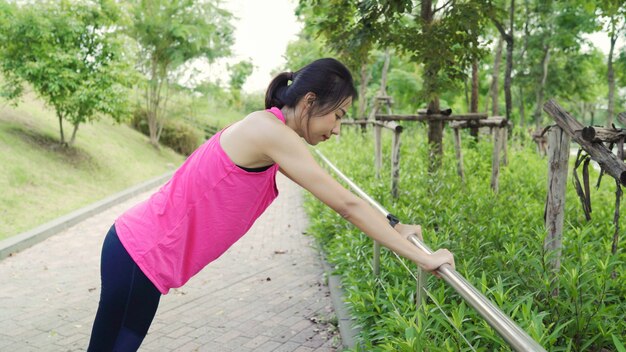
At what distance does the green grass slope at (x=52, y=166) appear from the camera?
886 cm

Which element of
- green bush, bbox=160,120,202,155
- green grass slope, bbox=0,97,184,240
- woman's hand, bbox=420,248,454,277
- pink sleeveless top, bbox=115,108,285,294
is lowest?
green bush, bbox=160,120,202,155

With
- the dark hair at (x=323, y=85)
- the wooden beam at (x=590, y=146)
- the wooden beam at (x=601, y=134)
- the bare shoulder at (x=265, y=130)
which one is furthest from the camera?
the wooden beam at (x=601, y=134)

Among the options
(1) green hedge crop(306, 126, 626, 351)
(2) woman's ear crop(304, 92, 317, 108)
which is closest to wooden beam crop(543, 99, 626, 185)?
(1) green hedge crop(306, 126, 626, 351)

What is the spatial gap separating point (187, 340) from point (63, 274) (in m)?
2.56

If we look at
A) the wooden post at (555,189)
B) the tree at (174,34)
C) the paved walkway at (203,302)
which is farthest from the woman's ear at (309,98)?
the tree at (174,34)

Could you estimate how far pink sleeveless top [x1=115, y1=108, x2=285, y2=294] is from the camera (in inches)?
Result: 73.7

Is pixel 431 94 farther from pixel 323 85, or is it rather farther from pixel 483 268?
pixel 323 85

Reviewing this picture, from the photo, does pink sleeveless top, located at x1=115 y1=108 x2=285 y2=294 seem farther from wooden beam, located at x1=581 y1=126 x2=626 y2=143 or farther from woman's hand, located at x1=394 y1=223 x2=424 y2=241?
wooden beam, located at x1=581 y1=126 x2=626 y2=143

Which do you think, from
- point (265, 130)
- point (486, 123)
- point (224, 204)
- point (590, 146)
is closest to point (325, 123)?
point (265, 130)

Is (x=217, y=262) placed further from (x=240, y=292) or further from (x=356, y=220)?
(x=356, y=220)

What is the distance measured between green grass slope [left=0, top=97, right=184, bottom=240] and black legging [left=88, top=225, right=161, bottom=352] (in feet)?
19.8

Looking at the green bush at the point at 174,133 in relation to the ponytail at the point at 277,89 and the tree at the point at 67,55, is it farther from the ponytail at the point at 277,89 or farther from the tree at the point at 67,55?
the ponytail at the point at 277,89

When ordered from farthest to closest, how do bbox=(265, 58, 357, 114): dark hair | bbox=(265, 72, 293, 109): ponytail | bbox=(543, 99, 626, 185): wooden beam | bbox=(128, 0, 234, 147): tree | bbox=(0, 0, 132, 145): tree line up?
bbox=(128, 0, 234, 147): tree
bbox=(0, 0, 132, 145): tree
bbox=(543, 99, 626, 185): wooden beam
bbox=(265, 72, 293, 109): ponytail
bbox=(265, 58, 357, 114): dark hair

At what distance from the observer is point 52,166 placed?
38.2 feet
